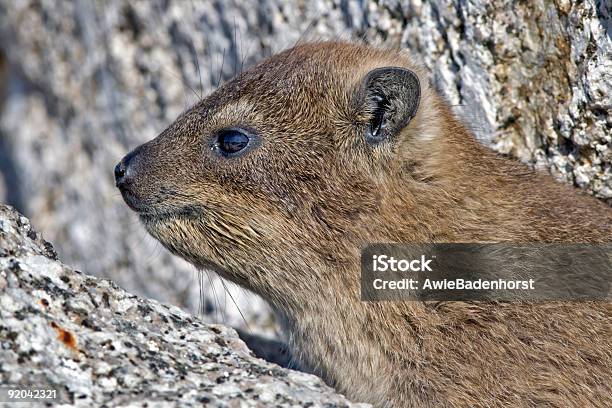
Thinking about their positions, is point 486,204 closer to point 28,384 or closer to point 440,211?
point 440,211

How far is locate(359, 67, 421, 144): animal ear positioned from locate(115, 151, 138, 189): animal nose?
116 cm

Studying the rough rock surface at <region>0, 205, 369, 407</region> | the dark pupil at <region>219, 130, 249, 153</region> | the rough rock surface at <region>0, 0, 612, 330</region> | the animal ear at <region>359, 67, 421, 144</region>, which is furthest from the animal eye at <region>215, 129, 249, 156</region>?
the rough rock surface at <region>0, 0, 612, 330</region>

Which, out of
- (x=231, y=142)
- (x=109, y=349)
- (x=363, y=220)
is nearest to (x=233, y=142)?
(x=231, y=142)

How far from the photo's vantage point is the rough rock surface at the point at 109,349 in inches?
120

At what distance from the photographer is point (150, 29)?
6590 millimetres

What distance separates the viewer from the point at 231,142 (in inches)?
167

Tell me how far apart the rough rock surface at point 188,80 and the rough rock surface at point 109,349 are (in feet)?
5.44

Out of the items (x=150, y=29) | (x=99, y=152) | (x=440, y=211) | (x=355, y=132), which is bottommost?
(x=440, y=211)

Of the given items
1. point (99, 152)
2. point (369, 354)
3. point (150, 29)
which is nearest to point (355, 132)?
point (369, 354)

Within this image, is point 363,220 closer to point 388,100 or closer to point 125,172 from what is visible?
point 388,100

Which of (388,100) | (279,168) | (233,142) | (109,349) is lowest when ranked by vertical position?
(109,349)

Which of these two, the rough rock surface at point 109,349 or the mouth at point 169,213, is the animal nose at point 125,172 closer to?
the mouth at point 169,213

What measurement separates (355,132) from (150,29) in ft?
9.75

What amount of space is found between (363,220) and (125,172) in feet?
3.94
